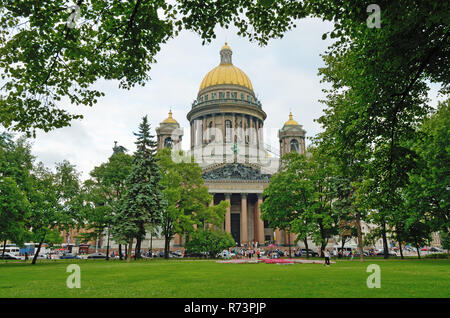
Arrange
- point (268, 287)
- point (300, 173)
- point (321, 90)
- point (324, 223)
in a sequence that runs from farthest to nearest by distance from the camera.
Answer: point (300, 173), point (324, 223), point (321, 90), point (268, 287)

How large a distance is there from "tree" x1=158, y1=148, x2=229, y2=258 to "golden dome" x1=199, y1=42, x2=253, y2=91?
49308 millimetres

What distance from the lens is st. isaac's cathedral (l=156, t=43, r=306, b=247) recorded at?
61375 millimetres

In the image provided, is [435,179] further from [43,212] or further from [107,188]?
[107,188]

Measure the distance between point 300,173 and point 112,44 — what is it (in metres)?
28.9

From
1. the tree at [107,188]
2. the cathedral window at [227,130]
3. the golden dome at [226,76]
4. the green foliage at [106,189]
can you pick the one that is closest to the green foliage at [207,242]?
the tree at [107,188]

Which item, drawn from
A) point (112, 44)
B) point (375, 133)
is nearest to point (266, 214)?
point (375, 133)

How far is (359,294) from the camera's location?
824 cm

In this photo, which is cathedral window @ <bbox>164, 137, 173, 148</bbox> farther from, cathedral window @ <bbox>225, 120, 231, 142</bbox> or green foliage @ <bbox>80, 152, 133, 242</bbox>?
green foliage @ <bbox>80, 152, 133, 242</bbox>

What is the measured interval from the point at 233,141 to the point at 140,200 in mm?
48530

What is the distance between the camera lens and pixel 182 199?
37.0m

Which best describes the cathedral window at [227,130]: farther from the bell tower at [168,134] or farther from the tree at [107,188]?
the tree at [107,188]

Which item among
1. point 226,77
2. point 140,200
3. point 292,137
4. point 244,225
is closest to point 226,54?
point 226,77

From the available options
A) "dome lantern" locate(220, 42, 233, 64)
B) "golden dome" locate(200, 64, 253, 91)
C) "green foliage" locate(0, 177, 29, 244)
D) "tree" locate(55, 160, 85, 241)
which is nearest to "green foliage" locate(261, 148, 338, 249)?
"tree" locate(55, 160, 85, 241)
